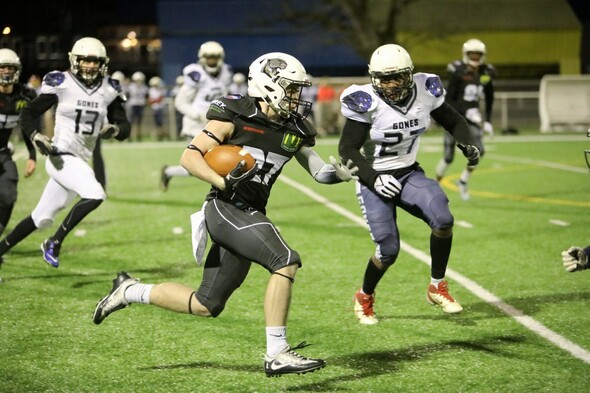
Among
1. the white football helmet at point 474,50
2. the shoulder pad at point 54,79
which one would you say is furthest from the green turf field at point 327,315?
the white football helmet at point 474,50

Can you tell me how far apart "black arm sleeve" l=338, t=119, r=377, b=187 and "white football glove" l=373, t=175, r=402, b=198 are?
0.31 ft

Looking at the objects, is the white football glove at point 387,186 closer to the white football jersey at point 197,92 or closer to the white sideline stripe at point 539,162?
the white football jersey at point 197,92

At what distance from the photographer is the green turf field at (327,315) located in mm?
4766

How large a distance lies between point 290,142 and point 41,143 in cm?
308

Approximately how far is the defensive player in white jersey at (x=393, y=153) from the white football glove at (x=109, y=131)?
2454 millimetres

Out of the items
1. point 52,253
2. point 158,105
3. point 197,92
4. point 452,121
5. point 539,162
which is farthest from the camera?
point 158,105

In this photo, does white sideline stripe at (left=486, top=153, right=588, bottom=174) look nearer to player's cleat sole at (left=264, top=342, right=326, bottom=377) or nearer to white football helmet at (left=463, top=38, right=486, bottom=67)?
white football helmet at (left=463, top=38, right=486, bottom=67)

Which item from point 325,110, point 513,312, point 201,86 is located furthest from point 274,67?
point 325,110

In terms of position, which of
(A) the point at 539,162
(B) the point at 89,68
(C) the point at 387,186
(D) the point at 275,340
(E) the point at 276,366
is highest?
(B) the point at 89,68

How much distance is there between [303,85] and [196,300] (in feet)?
4.10

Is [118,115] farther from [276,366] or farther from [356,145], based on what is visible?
[276,366]

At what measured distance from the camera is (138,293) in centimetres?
495

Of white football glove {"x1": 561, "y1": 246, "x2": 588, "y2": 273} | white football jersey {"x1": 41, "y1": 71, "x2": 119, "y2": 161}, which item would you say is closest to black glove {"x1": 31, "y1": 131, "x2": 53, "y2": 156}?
white football jersey {"x1": 41, "y1": 71, "x2": 119, "y2": 161}

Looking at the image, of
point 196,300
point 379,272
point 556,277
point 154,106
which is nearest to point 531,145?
point 154,106
